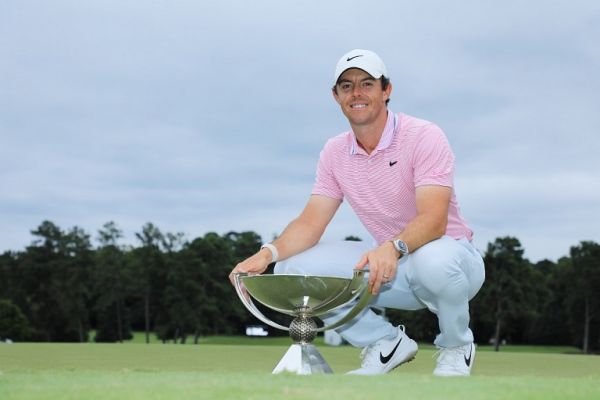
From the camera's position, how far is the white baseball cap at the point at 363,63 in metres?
4.93

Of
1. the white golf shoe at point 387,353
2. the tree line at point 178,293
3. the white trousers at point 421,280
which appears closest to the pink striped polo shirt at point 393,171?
the white trousers at point 421,280

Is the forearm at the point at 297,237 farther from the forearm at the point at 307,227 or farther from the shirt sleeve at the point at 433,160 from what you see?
the shirt sleeve at the point at 433,160

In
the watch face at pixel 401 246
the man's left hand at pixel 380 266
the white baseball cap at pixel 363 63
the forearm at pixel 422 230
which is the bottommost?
the man's left hand at pixel 380 266

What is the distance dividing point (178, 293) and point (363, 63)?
54315 millimetres

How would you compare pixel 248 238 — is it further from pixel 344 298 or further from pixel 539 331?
pixel 344 298

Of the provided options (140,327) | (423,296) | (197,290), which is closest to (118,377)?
(423,296)

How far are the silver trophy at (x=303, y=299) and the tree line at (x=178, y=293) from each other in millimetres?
50197

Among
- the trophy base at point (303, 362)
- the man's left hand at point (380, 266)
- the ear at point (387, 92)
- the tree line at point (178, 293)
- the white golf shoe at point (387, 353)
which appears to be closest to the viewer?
the man's left hand at point (380, 266)

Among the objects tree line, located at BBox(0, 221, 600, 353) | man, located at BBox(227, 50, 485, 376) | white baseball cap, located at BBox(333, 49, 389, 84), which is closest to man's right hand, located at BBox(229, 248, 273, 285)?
man, located at BBox(227, 50, 485, 376)

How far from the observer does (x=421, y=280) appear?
4820 millimetres

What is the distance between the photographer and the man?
15.6 feet

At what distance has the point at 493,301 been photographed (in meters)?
56.5

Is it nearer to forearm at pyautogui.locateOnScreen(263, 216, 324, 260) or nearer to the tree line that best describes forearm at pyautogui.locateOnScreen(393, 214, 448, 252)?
forearm at pyautogui.locateOnScreen(263, 216, 324, 260)

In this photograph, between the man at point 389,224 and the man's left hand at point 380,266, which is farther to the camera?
the man at point 389,224
